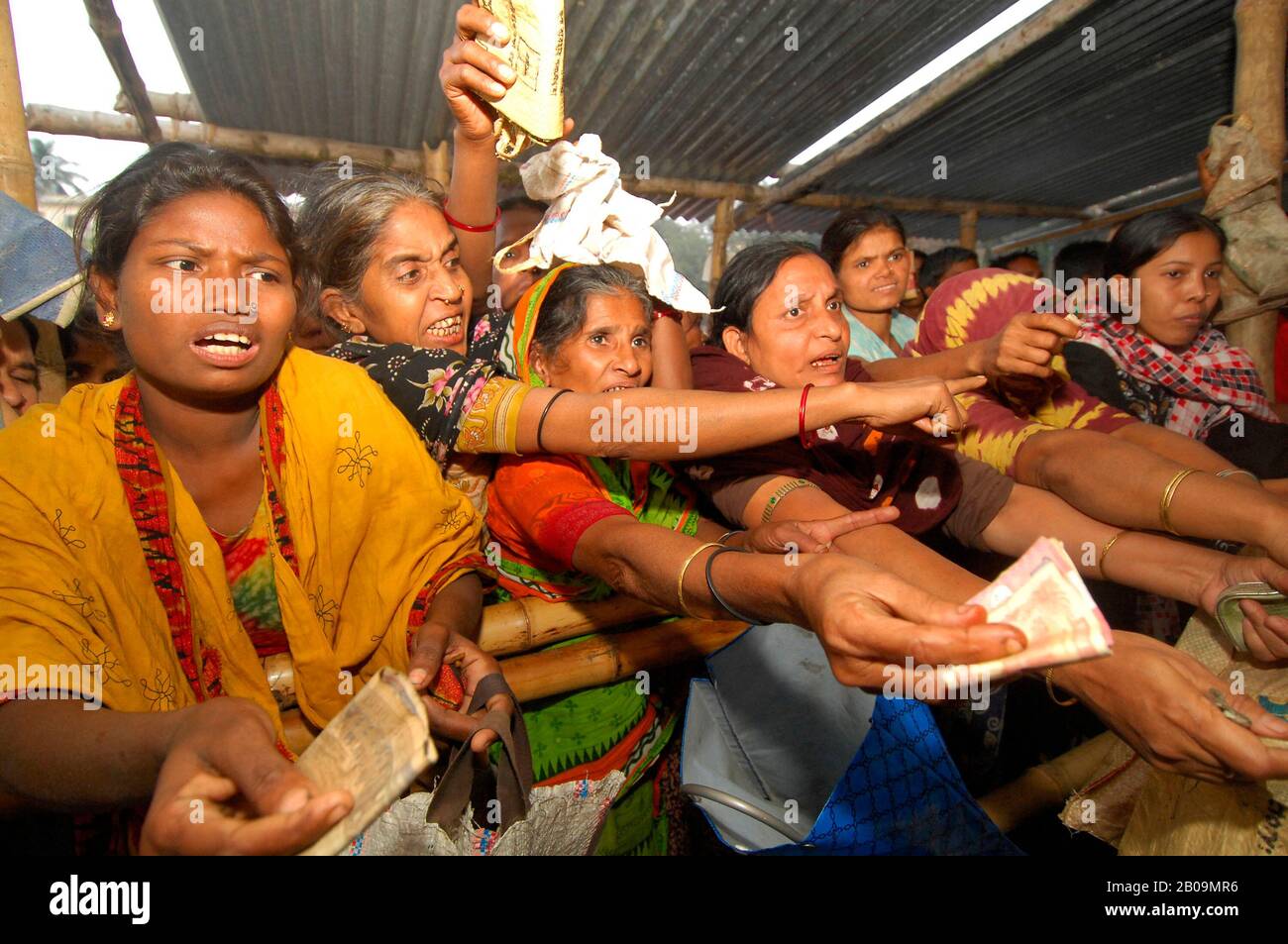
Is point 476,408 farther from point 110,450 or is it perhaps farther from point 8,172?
point 8,172

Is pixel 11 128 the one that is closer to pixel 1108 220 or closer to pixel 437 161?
pixel 437 161

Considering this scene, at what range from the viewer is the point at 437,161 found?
6.05m

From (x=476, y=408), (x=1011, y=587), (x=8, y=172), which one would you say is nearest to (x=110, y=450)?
(x=476, y=408)

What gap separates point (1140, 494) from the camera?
216 cm

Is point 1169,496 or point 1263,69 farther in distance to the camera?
point 1263,69

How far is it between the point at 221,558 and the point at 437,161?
535cm

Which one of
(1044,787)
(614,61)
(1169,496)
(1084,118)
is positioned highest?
(1084,118)

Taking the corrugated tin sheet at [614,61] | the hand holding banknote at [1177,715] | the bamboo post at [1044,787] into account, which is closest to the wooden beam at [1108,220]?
the corrugated tin sheet at [614,61]

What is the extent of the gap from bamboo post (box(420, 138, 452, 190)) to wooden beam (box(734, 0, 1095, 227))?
3716mm

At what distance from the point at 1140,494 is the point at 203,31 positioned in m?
5.96

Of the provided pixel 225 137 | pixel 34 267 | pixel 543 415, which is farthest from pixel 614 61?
pixel 543 415

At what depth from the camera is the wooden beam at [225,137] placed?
5.25m

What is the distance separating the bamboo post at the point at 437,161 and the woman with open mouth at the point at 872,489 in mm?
4278

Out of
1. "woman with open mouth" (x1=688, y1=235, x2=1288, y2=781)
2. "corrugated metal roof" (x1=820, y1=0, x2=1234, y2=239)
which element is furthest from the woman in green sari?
"corrugated metal roof" (x1=820, y1=0, x2=1234, y2=239)
